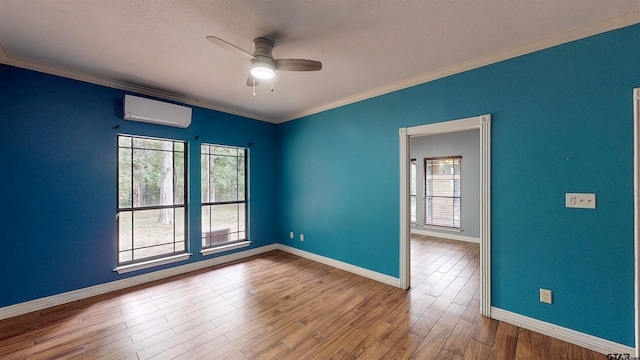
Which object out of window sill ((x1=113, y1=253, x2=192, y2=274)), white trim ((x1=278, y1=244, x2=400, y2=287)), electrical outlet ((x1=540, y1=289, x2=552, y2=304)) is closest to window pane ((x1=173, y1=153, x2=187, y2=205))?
window sill ((x1=113, y1=253, x2=192, y2=274))

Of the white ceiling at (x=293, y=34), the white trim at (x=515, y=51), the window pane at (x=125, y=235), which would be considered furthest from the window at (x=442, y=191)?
the window pane at (x=125, y=235)

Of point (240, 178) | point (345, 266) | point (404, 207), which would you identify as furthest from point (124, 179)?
point (404, 207)

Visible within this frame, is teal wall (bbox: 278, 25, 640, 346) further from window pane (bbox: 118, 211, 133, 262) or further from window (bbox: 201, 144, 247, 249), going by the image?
window pane (bbox: 118, 211, 133, 262)

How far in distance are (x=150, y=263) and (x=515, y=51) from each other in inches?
196

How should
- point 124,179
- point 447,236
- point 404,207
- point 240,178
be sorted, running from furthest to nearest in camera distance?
point 447,236 → point 240,178 → point 124,179 → point 404,207

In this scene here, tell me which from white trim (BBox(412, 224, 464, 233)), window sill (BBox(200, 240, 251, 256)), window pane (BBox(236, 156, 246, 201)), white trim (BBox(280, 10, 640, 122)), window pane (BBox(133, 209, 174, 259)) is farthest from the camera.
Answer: white trim (BBox(412, 224, 464, 233))

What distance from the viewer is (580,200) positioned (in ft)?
6.94

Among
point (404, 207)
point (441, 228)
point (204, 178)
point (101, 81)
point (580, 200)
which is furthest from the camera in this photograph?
point (441, 228)

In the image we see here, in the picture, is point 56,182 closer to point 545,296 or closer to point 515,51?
point 515,51

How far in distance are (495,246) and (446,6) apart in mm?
2238

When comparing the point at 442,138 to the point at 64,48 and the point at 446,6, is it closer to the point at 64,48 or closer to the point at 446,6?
the point at 446,6

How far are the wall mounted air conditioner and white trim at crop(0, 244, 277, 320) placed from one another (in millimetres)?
2116

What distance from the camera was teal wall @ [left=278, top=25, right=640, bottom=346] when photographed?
1963 millimetres

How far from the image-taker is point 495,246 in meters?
2.55
